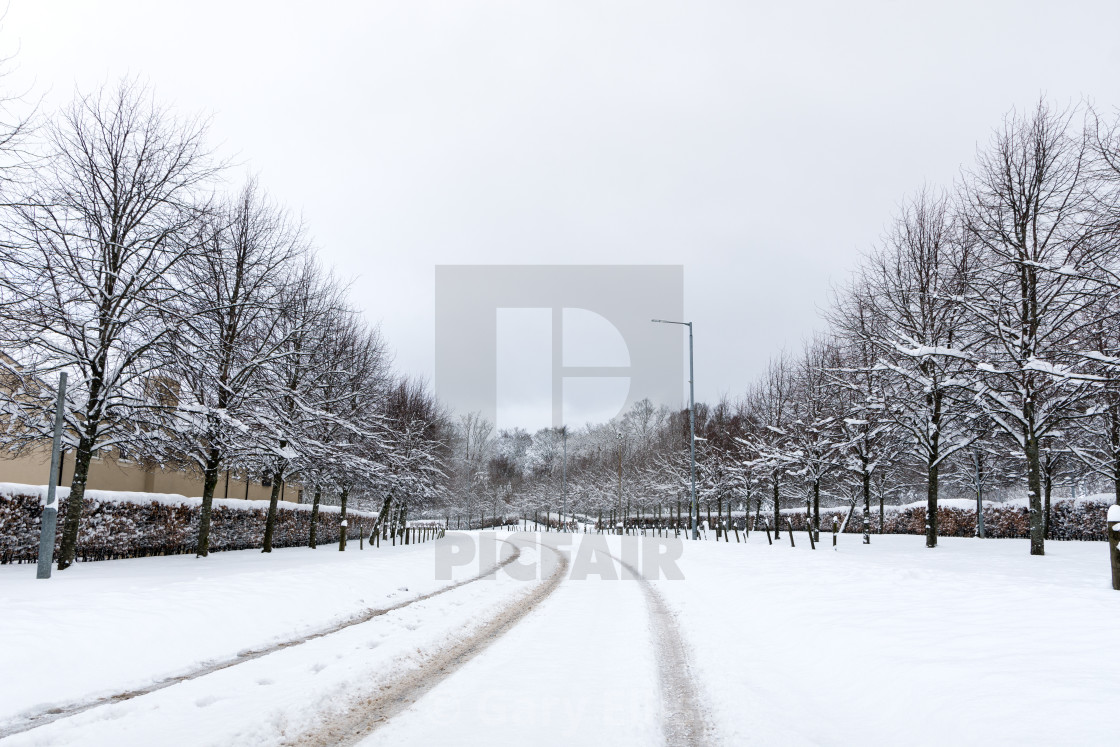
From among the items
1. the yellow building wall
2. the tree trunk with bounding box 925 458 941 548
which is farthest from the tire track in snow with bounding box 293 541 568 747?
the tree trunk with bounding box 925 458 941 548

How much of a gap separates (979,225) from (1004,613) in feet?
52.4

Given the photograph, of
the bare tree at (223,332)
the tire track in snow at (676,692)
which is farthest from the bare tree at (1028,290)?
the bare tree at (223,332)

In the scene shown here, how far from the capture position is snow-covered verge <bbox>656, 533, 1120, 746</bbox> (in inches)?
182

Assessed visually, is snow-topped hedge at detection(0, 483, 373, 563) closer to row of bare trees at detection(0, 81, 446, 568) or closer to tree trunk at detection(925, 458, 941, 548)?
row of bare trees at detection(0, 81, 446, 568)

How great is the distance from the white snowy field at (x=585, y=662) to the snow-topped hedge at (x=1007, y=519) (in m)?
18.2

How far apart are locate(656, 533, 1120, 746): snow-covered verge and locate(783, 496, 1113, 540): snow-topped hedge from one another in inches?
651

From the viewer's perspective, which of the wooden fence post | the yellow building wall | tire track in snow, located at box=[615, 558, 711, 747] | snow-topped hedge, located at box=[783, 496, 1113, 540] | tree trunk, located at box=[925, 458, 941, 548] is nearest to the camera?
tire track in snow, located at box=[615, 558, 711, 747]

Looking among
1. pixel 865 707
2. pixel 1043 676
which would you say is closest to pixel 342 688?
pixel 865 707

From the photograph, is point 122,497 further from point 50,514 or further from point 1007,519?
point 1007,519

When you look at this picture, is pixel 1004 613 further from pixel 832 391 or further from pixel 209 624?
pixel 832 391

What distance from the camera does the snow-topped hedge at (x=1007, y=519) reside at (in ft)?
89.4

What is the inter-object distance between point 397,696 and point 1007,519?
34.4 metres
